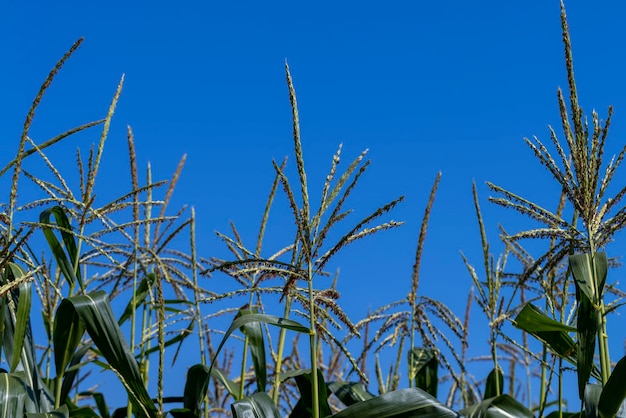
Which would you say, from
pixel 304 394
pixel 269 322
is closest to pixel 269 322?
pixel 269 322

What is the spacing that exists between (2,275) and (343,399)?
1.62 meters

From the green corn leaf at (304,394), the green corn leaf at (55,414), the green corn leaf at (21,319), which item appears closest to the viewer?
the green corn leaf at (55,414)

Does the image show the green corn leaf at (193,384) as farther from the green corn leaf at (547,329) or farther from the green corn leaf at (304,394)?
the green corn leaf at (547,329)

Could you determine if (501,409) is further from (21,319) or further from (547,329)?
(21,319)

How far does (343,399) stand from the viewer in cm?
380

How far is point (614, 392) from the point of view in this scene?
2.87 m

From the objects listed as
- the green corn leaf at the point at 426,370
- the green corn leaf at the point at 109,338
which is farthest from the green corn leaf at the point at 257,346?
the green corn leaf at the point at 426,370

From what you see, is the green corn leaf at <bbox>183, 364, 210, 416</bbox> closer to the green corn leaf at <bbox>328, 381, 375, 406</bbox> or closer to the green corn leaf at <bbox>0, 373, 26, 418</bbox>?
the green corn leaf at <bbox>328, 381, 375, 406</bbox>

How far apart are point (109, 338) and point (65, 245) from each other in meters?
0.60

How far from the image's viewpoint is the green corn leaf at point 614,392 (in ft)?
9.29

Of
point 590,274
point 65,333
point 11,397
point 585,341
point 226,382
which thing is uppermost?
point 590,274

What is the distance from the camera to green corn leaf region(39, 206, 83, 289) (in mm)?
3502

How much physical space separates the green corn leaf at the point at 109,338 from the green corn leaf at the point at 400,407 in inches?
29.8

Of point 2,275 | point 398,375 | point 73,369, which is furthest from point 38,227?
point 398,375
